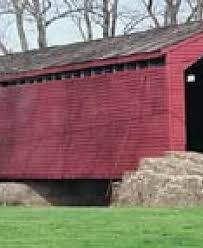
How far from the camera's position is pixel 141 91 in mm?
26141

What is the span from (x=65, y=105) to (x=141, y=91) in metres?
3.68

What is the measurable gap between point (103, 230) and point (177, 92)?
12.3 metres

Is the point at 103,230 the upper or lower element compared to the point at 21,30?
lower

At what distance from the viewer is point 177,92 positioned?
1000 inches

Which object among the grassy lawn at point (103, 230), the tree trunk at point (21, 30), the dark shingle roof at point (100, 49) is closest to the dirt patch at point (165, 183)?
the dark shingle roof at point (100, 49)

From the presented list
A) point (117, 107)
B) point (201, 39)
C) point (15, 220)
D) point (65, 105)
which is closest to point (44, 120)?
point (65, 105)

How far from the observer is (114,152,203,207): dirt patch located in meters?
21.4

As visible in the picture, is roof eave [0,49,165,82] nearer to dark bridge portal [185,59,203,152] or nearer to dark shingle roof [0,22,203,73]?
dark shingle roof [0,22,203,73]

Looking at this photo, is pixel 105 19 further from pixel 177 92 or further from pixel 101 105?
pixel 177 92

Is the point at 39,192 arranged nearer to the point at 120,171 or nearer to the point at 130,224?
the point at 120,171

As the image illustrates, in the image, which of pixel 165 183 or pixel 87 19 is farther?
pixel 87 19

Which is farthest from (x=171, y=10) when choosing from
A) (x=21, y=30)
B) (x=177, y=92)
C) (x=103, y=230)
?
(x=103, y=230)

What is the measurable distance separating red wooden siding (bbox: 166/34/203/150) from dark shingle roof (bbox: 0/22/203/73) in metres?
0.39

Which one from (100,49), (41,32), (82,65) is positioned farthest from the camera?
→ (41,32)
